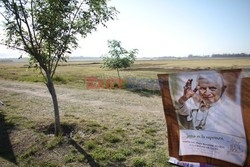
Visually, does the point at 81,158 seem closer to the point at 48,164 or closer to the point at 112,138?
the point at 48,164

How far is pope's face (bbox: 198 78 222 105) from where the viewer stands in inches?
117

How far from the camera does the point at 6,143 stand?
605cm

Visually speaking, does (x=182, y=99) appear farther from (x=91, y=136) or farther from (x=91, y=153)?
(x=91, y=136)

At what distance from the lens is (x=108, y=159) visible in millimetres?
5023

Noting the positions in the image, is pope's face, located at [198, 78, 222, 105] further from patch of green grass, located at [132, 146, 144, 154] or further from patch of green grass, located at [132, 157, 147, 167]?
patch of green grass, located at [132, 146, 144, 154]

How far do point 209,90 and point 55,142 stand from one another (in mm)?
5057

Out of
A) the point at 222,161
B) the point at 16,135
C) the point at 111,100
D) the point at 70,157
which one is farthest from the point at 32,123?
the point at 222,161

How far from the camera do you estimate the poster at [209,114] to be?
2.83 m

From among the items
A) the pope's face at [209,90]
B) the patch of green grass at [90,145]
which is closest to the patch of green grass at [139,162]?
the patch of green grass at [90,145]

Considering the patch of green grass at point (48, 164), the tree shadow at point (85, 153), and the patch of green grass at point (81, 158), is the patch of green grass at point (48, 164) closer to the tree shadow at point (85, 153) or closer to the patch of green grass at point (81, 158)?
the patch of green grass at point (81, 158)

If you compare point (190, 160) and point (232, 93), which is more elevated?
point (232, 93)

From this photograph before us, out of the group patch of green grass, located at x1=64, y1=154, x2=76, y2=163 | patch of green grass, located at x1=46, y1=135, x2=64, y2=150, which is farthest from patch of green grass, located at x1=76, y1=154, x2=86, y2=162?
patch of green grass, located at x1=46, y1=135, x2=64, y2=150

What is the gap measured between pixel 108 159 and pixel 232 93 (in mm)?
3663

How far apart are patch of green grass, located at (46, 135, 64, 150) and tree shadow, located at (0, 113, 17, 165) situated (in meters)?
0.97
